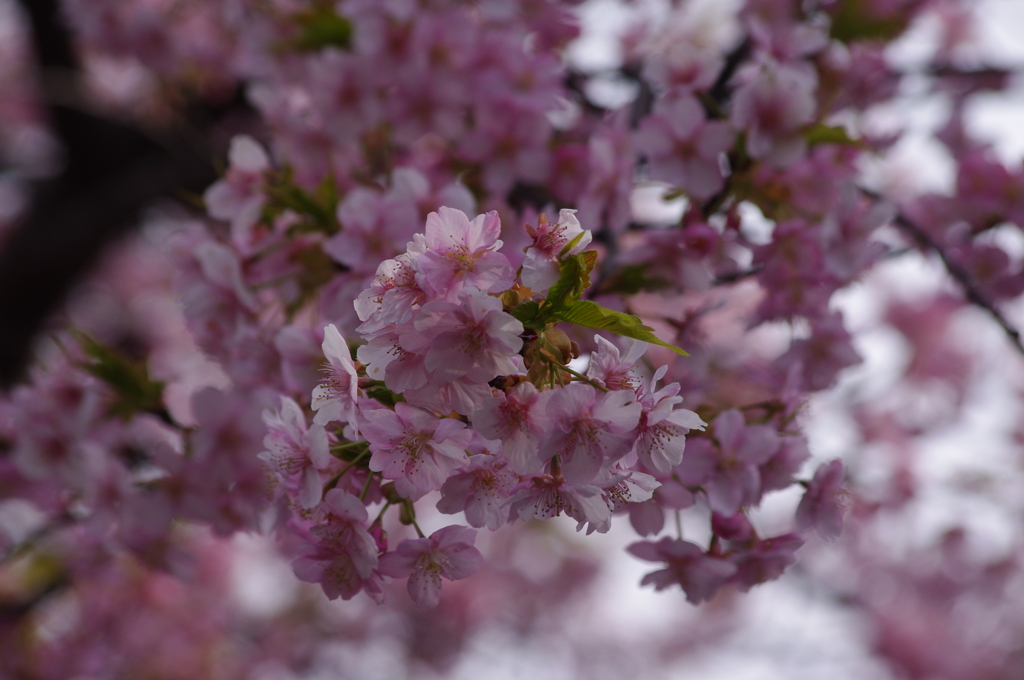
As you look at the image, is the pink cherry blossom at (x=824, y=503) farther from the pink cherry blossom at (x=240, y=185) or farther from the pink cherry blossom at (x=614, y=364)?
the pink cherry blossom at (x=240, y=185)

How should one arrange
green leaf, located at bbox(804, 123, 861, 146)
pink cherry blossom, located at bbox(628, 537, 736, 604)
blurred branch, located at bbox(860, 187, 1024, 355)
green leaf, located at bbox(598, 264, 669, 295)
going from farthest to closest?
blurred branch, located at bbox(860, 187, 1024, 355) → green leaf, located at bbox(804, 123, 861, 146) → green leaf, located at bbox(598, 264, 669, 295) → pink cherry blossom, located at bbox(628, 537, 736, 604)

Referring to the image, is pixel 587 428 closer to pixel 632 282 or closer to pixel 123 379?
pixel 632 282

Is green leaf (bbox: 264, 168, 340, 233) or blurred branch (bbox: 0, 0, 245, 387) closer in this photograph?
green leaf (bbox: 264, 168, 340, 233)

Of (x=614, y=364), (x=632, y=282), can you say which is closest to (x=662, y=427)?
(x=614, y=364)

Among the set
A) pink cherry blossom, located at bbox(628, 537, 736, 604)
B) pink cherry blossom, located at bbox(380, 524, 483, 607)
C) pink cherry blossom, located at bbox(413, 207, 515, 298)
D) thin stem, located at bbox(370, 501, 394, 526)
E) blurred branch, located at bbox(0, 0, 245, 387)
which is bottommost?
blurred branch, located at bbox(0, 0, 245, 387)

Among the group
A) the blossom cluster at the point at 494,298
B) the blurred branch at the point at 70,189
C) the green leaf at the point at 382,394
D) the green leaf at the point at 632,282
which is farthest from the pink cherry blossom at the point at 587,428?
the blurred branch at the point at 70,189

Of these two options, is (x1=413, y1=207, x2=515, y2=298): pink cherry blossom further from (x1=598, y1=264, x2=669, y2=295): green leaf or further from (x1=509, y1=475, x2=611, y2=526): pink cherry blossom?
(x1=598, y1=264, x2=669, y2=295): green leaf

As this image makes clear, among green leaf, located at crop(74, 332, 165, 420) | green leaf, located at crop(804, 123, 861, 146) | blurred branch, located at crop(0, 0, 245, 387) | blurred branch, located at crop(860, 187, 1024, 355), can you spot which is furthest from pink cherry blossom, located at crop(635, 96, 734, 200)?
blurred branch, located at crop(0, 0, 245, 387)

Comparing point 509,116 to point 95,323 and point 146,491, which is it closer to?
point 146,491
